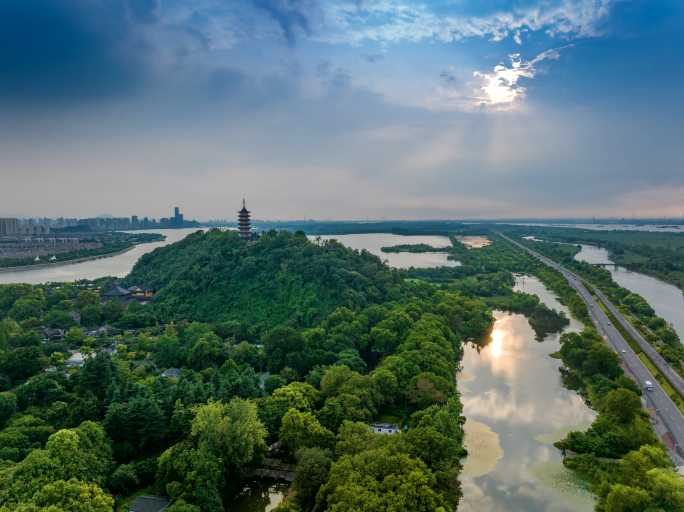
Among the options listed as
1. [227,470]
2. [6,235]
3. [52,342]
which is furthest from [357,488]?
[6,235]

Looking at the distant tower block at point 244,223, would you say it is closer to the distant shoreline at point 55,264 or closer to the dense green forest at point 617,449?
the dense green forest at point 617,449

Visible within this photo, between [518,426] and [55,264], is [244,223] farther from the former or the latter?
[55,264]

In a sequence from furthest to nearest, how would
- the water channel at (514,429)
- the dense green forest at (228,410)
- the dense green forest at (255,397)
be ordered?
1. the water channel at (514,429)
2. the dense green forest at (255,397)
3. the dense green forest at (228,410)

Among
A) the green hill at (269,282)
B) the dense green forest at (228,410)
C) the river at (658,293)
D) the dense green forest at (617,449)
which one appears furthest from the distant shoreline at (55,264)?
the river at (658,293)

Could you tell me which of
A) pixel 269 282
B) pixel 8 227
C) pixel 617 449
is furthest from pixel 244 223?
pixel 8 227

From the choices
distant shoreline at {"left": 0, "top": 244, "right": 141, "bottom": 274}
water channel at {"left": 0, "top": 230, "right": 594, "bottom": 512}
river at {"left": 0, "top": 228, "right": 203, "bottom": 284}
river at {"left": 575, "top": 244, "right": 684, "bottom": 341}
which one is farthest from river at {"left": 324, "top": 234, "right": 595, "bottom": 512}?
distant shoreline at {"left": 0, "top": 244, "right": 141, "bottom": 274}

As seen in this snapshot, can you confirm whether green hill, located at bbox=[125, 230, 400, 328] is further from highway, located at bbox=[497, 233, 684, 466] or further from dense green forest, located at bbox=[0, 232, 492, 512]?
highway, located at bbox=[497, 233, 684, 466]

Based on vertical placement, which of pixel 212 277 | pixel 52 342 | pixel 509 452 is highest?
pixel 212 277

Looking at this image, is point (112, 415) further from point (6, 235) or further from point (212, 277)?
point (6, 235)
